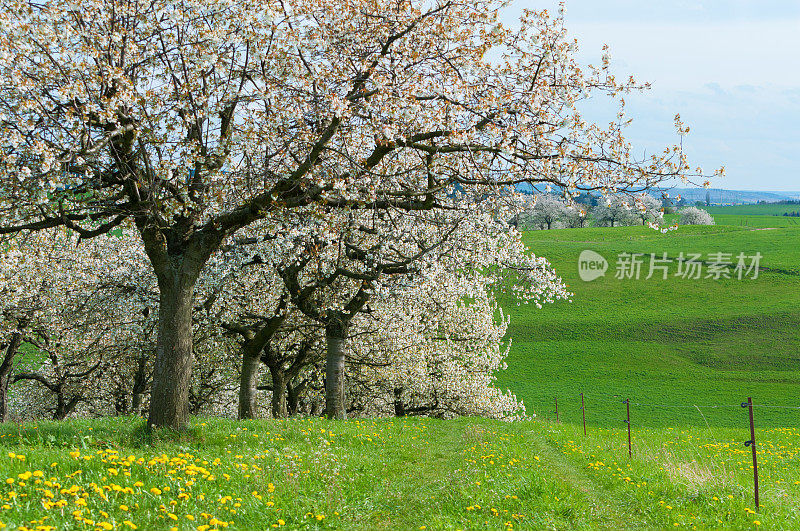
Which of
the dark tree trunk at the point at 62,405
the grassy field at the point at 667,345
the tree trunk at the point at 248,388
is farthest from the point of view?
the grassy field at the point at 667,345

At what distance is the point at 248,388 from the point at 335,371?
333cm

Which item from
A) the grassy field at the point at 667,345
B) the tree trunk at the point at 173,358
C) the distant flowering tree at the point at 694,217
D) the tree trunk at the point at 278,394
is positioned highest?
the distant flowering tree at the point at 694,217

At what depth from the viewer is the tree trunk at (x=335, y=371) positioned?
2195cm

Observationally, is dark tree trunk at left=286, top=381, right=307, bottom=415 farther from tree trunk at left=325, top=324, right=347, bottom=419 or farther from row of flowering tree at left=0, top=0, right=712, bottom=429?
row of flowering tree at left=0, top=0, right=712, bottom=429

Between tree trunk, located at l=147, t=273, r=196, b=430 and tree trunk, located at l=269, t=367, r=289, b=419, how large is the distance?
14.2m

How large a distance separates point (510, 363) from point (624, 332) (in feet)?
50.5

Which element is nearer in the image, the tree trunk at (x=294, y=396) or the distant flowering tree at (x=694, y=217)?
the tree trunk at (x=294, y=396)

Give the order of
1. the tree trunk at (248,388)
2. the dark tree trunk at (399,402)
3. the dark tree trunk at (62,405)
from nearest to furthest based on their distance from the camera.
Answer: the tree trunk at (248,388) → the dark tree trunk at (62,405) → the dark tree trunk at (399,402)

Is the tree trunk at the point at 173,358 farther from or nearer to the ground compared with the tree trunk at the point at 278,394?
farther from the ground

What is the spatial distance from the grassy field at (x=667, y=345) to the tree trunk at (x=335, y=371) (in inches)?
1179

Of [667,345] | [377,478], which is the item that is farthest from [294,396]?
[667,345]

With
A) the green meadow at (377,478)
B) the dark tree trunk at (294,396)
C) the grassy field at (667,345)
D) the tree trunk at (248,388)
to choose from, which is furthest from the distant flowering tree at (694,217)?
the tree trunk at (248,388)

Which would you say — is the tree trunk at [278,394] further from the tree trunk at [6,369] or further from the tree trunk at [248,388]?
the tree trunk at [6,369]

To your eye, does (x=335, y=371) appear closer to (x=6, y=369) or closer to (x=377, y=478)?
(x=377, y=478)
